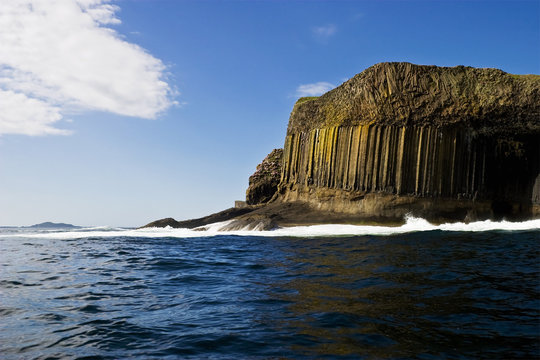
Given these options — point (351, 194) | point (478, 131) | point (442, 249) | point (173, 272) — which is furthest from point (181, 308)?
point (478, 131)

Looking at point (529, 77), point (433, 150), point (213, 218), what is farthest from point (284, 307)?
point (529, 77)

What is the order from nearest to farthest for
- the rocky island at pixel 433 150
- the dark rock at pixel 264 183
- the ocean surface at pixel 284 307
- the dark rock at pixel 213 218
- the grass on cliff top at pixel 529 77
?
1. the ocean surface at pixel 284 307
2. the rocky island at pixel 433 150
3. the grass on cliff top at pixel 529 77
4. the dark rock at pixel 213 218
5. the dark rock at pixel 264 183

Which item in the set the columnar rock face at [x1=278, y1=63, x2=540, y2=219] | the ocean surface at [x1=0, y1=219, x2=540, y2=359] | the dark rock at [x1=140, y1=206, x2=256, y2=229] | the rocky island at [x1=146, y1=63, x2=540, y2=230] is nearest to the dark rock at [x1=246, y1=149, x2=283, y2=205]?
the dark rock at [x1=140, y1=206, x2=256, y2=229]

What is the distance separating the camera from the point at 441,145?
22938mm

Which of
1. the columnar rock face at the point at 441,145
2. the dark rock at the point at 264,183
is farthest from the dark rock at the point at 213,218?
the columnar rock face at the point at 441,145

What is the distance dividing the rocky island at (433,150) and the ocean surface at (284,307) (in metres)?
11.3

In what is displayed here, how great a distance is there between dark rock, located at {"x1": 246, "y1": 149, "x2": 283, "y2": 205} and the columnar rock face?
10.8 meters

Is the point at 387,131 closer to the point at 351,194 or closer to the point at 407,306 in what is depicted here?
the point at 351,194

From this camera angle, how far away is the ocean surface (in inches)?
184

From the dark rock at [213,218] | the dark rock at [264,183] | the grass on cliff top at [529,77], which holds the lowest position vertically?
the dark rock at [213,218]

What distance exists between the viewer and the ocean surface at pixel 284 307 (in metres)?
4.68

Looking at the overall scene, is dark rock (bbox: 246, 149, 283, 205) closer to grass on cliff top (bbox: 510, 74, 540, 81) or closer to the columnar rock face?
the columnar rock face

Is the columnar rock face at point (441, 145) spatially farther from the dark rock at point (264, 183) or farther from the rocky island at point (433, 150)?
the dark rock at point (264, 183)

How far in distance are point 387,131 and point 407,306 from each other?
18.9 metres
